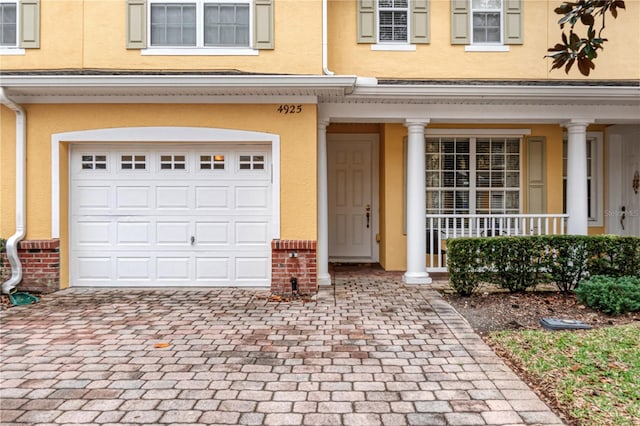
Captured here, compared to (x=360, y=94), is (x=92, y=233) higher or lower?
lower

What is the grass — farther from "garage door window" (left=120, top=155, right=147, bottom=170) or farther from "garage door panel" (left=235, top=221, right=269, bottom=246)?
"garage door window" (left=120, top=155, right=147, bottom=170)

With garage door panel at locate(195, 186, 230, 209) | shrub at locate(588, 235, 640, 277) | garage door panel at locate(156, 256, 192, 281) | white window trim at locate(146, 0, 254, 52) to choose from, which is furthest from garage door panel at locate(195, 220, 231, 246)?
shrub at locate(588, 235, 640, 277)

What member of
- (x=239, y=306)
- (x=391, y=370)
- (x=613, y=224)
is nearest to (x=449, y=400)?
(x=391, y=370)

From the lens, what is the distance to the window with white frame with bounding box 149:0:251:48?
22.7 feet

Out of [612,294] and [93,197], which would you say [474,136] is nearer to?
[612,294]

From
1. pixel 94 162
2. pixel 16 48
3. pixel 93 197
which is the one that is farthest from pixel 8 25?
pixel 93 197

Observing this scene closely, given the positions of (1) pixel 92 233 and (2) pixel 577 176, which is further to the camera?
(2) pixel 577 176

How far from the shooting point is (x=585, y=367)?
3.64 m

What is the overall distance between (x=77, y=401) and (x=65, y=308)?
3.11 metres

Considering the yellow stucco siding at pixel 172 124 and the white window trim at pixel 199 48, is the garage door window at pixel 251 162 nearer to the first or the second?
the yellow stucco siding at pixel 172 124

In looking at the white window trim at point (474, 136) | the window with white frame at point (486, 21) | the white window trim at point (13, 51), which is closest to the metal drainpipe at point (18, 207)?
the white window trim at point (13, 51)

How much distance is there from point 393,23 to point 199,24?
3409 mm

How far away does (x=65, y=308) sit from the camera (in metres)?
5.79

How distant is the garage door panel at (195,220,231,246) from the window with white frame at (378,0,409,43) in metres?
4.39
